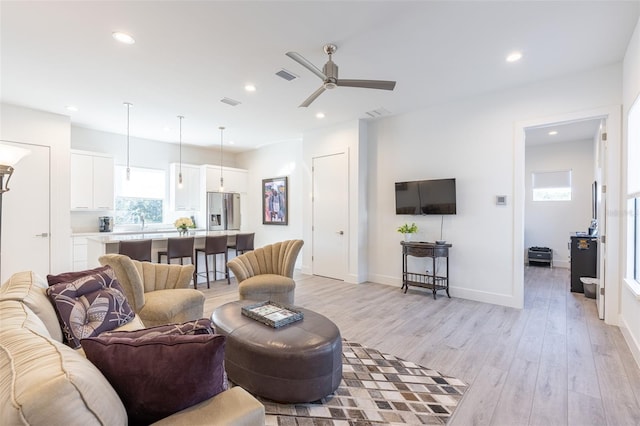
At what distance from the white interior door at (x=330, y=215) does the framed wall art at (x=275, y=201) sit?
120 cm

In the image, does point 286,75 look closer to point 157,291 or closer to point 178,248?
point 157,291

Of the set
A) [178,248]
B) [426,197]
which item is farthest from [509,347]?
[178,248]

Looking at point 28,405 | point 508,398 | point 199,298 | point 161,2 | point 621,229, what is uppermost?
point 161,2

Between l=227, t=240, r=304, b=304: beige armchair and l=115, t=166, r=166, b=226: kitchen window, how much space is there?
4222 mm

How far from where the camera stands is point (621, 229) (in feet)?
11.1

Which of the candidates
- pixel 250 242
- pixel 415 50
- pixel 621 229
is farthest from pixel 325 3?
pixel 250 242

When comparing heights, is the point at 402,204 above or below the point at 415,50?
below

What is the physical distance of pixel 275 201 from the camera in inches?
298

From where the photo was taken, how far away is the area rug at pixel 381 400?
1.92 m

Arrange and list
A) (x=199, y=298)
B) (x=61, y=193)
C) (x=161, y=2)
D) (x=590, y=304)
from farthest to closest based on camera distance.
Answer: (x=61, y=193), (x=590, y=304), (x=199, y=298), (x=161, y=2)

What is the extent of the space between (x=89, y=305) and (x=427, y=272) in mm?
4469

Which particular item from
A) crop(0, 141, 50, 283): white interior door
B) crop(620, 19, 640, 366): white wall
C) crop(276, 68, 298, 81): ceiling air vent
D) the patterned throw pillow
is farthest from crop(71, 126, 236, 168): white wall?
crop(620, 19, 640, 366): white wall

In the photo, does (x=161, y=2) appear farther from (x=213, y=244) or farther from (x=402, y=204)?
(x=402, y=204)

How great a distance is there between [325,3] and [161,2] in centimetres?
132
